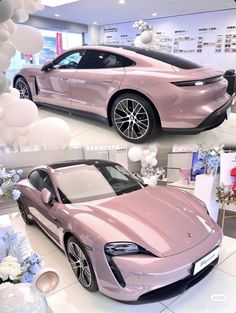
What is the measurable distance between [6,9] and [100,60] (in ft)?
1.01

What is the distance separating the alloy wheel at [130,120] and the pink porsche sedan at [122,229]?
2.12 feet

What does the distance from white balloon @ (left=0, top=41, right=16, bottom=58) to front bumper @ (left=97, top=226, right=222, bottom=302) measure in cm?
104

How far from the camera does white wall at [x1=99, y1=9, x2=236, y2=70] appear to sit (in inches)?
23.5

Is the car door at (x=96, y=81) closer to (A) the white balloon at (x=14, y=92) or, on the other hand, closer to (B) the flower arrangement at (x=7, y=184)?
(A) the white balloon at (x=14, y=92)

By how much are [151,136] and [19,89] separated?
18.7 inches

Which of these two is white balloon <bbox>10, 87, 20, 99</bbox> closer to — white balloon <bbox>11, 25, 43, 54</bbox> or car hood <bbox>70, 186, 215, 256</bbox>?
white balloon <bbox>11, 25, 43, 54</bbox>

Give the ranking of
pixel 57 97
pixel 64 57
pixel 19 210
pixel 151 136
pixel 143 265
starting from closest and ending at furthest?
pixel 64 57 → pixel 57 97 → pixel 151 136 → pixel 143 265 → pixel 19 210

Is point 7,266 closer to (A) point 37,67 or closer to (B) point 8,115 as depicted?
(B) point 8,115

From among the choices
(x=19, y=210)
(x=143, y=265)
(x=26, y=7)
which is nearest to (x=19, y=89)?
(x=26, y=7)

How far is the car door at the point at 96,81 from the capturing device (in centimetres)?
78

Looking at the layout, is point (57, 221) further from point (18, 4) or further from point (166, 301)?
point (18, 4)

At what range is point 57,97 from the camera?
836 millimetres

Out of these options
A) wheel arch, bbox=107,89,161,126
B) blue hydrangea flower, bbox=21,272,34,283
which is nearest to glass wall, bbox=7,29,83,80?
wheel arch, bbox=107,89,161,126

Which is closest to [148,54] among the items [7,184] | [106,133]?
[106,133]
